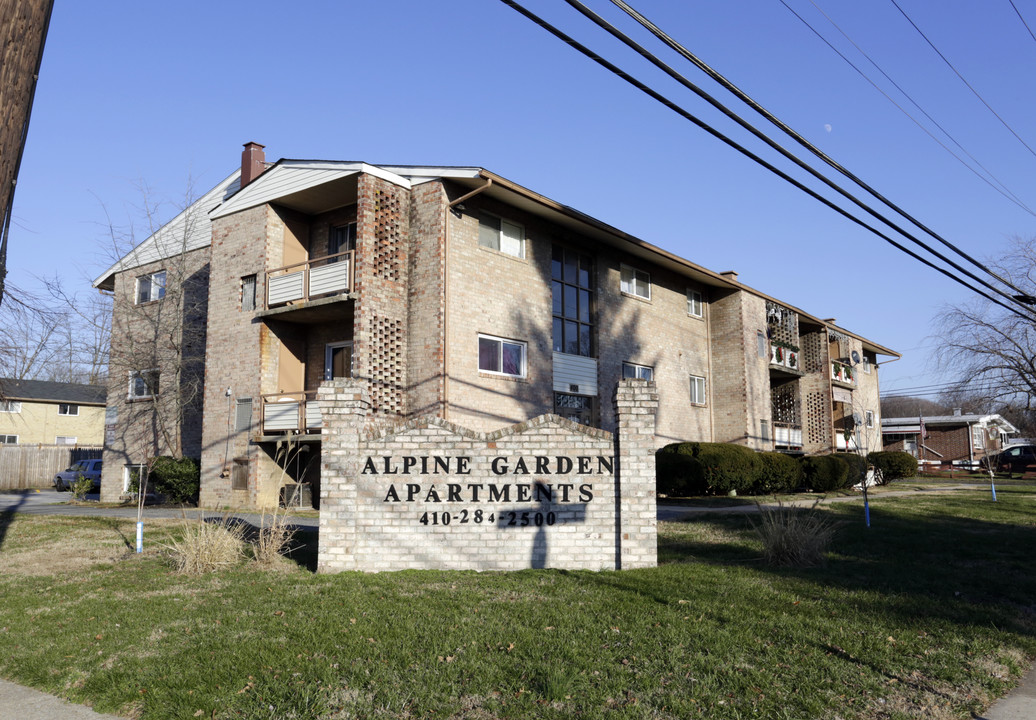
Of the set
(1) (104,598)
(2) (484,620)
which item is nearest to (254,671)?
(2) (484,620)

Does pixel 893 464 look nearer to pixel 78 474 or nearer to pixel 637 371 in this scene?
pixel 637 371

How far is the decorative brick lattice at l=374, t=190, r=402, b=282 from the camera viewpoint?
1909 cm

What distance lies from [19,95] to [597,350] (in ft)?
66.5

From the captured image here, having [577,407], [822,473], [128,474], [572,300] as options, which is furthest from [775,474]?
[128,474]

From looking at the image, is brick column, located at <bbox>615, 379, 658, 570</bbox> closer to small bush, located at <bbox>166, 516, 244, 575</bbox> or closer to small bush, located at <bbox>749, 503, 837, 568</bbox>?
small bush, located at <bbox>749, 503, 837, 568</bbox>

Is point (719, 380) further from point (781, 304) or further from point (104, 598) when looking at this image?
point (104, 598)

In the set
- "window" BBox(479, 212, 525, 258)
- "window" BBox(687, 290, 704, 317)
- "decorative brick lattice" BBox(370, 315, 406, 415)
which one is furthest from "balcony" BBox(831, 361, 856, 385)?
"decorative brick lattice" BBox(370, 315, 406, 415)

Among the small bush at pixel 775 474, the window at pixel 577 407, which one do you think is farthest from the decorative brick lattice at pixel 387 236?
the small bush at pixel 775 474

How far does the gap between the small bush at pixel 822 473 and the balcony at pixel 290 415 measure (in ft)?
51.5

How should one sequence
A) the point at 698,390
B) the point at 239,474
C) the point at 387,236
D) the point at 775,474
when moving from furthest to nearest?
1. the point at 698,390
2. the point at 775,474
3. the point at 239,474
4. the point at 387,236

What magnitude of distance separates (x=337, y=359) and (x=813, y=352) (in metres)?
24.0

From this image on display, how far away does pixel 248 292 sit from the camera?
21984 mm

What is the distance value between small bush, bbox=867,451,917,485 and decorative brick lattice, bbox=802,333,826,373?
529 centimetres

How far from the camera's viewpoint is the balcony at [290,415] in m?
20.2
